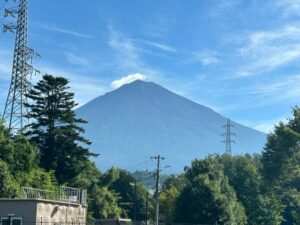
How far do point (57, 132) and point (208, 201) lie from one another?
61.9ft

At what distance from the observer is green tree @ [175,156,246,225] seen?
192 feet

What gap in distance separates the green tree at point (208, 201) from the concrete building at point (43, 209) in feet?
74.1

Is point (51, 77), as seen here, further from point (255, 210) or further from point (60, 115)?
point (255, 210)

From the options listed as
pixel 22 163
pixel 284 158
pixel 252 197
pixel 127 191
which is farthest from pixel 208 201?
pixel 127 191

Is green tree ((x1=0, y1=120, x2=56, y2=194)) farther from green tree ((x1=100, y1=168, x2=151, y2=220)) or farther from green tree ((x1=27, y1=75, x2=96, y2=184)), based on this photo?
green tree ((x1=100, y1=168, x2=151, y2=220))

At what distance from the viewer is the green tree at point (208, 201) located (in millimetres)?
58656

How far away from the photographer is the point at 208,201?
59.7 meters

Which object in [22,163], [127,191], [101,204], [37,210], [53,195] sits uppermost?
[22,163]

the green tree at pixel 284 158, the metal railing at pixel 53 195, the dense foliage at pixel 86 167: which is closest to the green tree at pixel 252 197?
the dense foliage at pixel 86 167

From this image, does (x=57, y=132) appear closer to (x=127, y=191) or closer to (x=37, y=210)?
(x=37, y=210)

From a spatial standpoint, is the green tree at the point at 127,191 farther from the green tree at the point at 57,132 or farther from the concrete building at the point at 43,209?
the concrete building at the point at 43,209

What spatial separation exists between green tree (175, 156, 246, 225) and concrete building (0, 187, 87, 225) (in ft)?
74.1

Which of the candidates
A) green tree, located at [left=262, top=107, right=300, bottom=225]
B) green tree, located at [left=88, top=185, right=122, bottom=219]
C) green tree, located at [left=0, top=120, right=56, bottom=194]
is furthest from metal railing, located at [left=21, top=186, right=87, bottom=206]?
green tree, located at [left=88, top=185, right=122, bottom=219]

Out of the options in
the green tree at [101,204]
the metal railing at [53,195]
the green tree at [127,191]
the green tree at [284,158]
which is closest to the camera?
the metal railing at [53,195]
